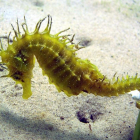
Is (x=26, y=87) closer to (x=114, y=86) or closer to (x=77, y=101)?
(x=77, y=101)

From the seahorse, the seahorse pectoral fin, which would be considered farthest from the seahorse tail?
the seahorse pectoral fin

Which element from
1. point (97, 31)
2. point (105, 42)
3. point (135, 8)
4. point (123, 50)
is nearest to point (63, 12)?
point (97, 31)

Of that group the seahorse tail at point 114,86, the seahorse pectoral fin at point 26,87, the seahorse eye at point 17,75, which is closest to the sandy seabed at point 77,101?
the seahorse pectoral fin at point 26,87

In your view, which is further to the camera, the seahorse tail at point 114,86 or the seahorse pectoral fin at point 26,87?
the seahorse pectoral fin at point 26,87

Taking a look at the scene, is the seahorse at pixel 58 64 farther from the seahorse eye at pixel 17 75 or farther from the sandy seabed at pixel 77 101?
the sandy seabed at pixel 77 101

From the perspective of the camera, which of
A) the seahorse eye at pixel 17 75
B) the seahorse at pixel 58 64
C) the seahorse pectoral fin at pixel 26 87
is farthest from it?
the seahorse pectoral fin at pixel 26 87

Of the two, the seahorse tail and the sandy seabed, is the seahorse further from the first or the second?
the sandy seabed
